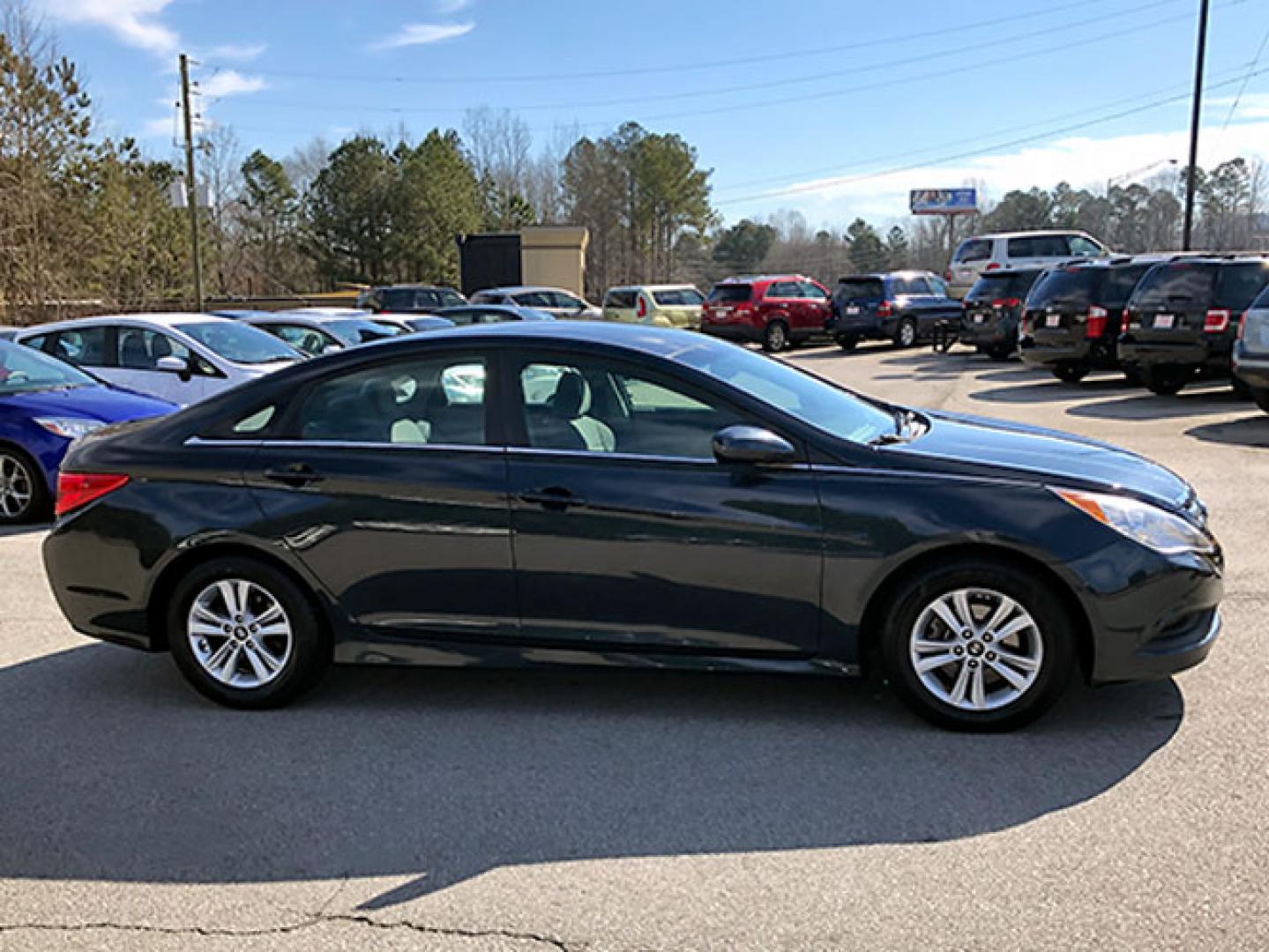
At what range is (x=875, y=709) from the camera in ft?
14.7

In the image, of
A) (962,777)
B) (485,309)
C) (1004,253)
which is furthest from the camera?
(1004,253)

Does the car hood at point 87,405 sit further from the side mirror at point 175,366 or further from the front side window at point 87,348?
the front side window at point 87,348

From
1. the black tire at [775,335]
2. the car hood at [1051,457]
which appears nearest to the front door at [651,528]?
the car hood at [1051,457]

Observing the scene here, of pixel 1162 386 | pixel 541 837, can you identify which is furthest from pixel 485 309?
pixel 541 837

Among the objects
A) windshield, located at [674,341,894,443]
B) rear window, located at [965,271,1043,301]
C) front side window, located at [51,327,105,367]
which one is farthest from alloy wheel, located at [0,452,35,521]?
rear window, located at [965,271,1043,301]

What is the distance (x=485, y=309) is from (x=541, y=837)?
1768cm

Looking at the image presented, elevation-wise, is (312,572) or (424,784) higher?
(312,572)

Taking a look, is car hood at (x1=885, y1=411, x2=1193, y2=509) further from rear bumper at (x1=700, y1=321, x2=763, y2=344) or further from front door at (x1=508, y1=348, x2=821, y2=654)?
rear bumper at (x1=700, y1=321, x2=763, y2=344)

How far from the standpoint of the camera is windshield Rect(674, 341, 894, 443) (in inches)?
178

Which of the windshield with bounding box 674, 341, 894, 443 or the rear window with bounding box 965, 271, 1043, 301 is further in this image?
the rear window with bounding box 965, 271, 1043, 301

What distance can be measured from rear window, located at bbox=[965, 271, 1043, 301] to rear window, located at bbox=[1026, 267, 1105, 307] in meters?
3.59

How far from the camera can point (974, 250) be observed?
103 feet

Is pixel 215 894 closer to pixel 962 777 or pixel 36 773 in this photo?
pixel 36 773

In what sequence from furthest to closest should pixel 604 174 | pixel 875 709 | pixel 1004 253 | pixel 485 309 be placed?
pixel 604 174
pixel 1004 253
pixel 485 309
pixel 875 709
